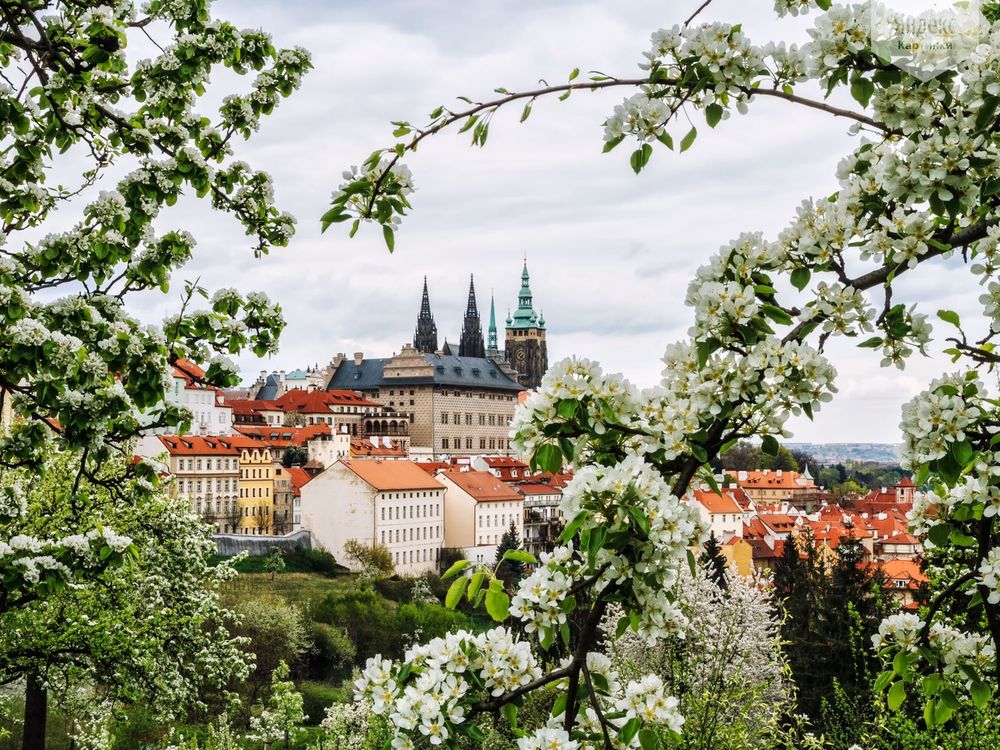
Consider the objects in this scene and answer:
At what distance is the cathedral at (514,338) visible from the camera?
148750 mm

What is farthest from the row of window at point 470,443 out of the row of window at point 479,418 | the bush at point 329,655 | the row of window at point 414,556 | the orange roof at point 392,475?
the bush at point 329,655

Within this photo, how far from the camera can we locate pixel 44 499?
1630 centimetres

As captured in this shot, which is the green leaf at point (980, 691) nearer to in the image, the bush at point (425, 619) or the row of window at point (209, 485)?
the bush at point (425, 619)

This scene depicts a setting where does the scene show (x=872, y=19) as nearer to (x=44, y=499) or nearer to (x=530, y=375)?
(x=44, y=499)

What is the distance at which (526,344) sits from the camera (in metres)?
150

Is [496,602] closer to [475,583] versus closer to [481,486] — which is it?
[475,583]

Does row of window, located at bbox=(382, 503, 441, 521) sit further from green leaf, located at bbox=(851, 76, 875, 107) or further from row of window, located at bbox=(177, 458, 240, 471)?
green leaf, located at bbox=(851, 76, 875, 107)

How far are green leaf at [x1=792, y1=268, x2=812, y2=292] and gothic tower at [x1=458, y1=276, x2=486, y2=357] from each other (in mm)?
145778

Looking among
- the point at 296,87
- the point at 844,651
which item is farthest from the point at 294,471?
the point at 296,87

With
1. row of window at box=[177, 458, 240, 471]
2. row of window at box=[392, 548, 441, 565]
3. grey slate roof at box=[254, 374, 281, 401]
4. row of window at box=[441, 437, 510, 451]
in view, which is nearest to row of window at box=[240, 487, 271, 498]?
row of window at box=[177, 458, 240, 471]

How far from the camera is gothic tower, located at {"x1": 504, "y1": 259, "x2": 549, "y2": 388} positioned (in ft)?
492

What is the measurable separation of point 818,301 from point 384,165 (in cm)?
106

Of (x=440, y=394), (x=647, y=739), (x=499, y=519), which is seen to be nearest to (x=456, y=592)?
(x=647, y=739)

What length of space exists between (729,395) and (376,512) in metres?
73.2
